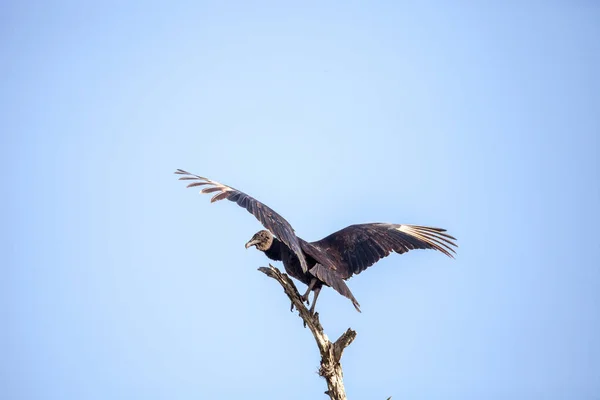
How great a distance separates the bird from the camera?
26.2 feet

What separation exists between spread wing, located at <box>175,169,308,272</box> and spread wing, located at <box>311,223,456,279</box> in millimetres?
1048

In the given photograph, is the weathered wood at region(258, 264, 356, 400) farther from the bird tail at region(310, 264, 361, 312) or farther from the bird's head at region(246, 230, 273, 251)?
the bird's head at region(246, 230, 273, 251)

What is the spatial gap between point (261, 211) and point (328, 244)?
5.85 feet

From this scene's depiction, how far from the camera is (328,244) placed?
9.46 metres

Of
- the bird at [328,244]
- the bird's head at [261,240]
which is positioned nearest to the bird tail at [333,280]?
the bird at [328,244]

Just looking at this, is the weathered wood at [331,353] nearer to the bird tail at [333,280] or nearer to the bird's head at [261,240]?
the bird tail at [333,280]

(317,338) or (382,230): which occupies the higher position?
(382,230)

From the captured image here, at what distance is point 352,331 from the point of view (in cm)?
766

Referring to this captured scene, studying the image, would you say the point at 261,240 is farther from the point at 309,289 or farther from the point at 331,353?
the point at 331,353

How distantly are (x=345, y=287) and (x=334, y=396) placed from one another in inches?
43.3

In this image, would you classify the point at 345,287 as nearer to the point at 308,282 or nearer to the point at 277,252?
the point at 308,282

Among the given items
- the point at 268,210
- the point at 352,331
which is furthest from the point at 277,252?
the point at 352,331

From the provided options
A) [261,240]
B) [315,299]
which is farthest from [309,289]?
[261,240]

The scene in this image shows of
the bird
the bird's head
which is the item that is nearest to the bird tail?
the bird
